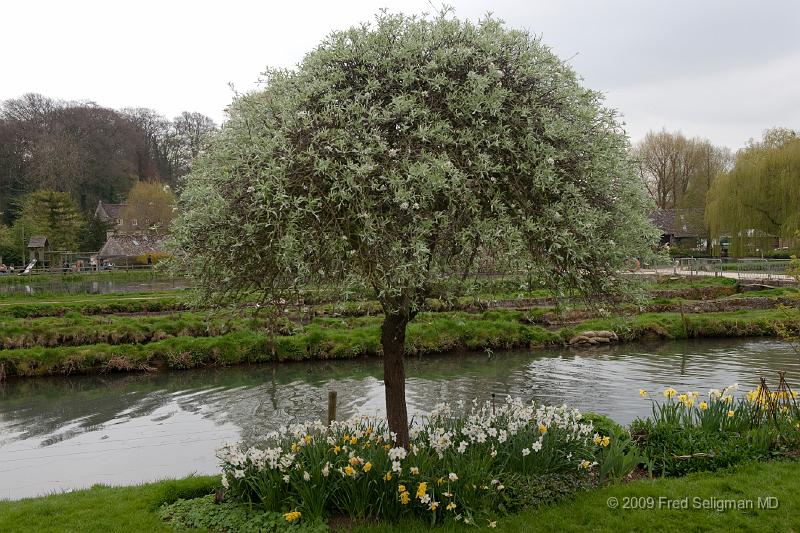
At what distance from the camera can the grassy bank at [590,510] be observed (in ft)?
25.1

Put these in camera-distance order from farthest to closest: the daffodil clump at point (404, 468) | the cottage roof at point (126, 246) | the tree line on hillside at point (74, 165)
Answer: the cottage roof at point (126, 246) < the tree line on hillside at point (74, 165) < the daffodil clump at point (404, 468)

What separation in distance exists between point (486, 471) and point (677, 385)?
14.3 m

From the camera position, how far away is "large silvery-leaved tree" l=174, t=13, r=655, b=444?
21.2 feet

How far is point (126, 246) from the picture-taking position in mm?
→ 78125


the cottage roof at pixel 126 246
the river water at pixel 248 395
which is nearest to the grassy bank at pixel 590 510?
the river water at pixel 248 395

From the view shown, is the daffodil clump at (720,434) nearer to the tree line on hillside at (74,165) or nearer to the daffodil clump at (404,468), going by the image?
the daffodil clump at (404,468)

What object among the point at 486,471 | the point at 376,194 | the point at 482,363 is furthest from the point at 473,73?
the point at 482,363

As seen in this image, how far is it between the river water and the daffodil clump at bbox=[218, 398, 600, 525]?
19.5ft

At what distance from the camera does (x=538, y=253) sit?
7117 millimetres

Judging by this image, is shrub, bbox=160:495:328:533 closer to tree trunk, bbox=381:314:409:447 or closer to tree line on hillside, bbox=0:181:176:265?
tree trunk, bbox=381:314:409:447

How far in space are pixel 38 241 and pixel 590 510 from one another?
8075cm

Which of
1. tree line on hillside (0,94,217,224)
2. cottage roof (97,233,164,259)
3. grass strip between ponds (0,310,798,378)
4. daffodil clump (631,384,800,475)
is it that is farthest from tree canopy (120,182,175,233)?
daffodil clump (631,384,800,475)

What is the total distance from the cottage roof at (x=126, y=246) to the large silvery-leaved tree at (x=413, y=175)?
74328 millimetres

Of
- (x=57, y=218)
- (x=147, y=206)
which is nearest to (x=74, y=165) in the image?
(x=57, y=218)
